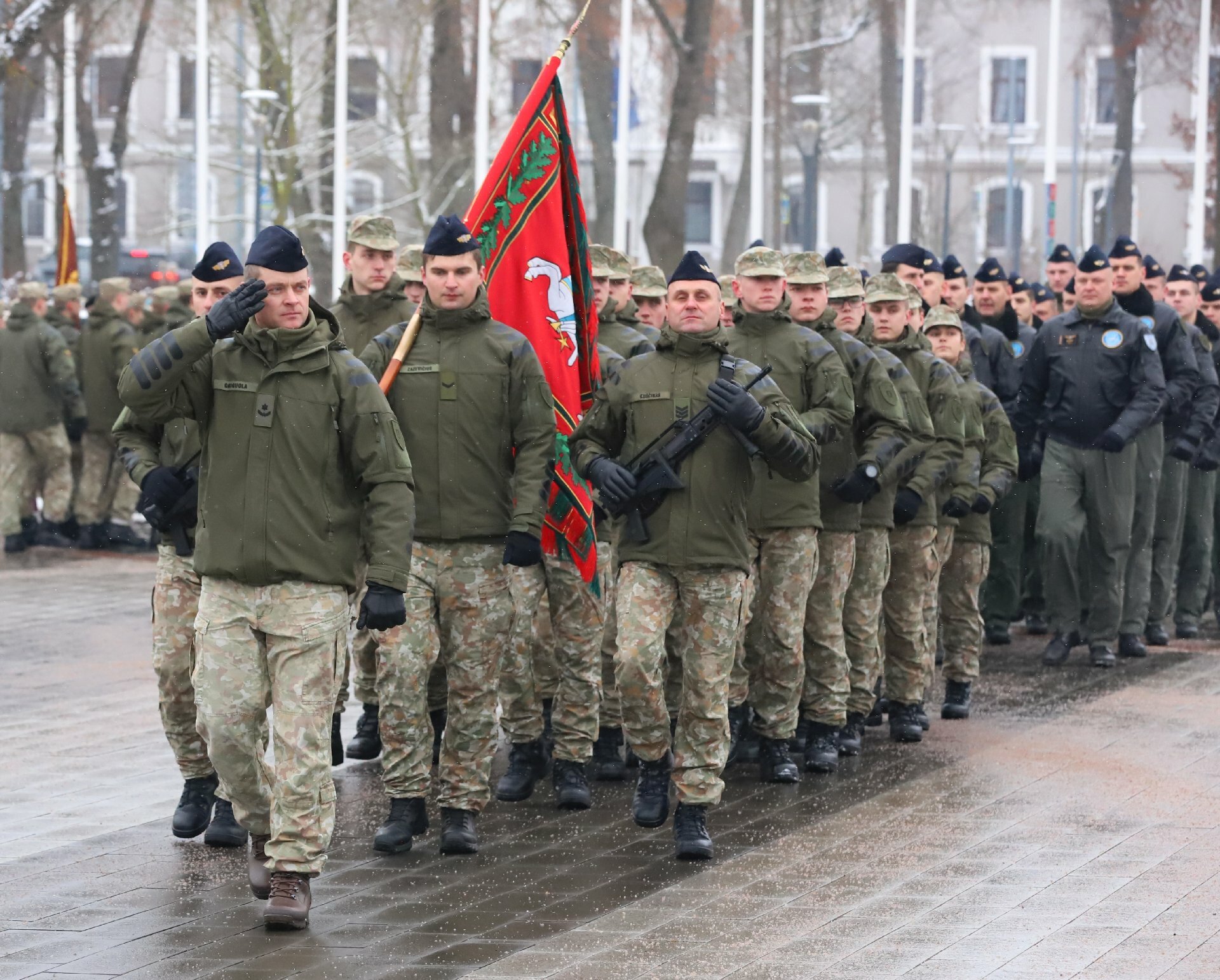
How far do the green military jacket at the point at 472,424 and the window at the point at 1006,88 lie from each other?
4634 centimetres

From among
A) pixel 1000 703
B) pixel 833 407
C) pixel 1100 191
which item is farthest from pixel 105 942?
pixel 1100 191

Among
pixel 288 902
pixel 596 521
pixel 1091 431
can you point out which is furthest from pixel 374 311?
pixel 1091 431

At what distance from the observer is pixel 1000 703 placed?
38.9ft

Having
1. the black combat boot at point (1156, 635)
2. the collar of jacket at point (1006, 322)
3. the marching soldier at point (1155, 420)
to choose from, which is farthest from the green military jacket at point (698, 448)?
the black combat boot at point (1156, 635)

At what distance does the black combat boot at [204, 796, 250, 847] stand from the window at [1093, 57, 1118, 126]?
39013mm

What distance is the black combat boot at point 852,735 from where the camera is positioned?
33.7 feet

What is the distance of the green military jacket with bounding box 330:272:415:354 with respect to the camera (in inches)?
404

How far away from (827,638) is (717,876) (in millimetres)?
2525

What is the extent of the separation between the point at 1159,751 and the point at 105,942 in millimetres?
5469

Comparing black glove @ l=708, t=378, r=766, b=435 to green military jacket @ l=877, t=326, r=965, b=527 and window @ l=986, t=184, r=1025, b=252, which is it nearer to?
green military jacket @ l=877, t=326, r=965, b=527

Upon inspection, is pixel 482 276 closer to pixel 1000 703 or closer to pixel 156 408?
pixel 156 408

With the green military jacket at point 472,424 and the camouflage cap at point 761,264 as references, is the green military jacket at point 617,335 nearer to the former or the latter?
the camouflage cap at point 761,264

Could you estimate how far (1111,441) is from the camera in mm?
13039

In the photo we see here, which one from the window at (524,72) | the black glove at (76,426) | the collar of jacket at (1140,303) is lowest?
the black glove at (76,426)
